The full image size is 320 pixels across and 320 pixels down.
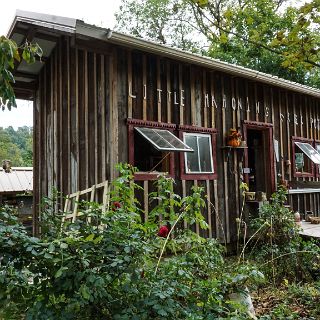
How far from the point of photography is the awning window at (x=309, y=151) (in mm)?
8720

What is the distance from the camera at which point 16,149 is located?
147 ft

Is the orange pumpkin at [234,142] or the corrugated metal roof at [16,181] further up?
the orange pumpkin at [234,142]

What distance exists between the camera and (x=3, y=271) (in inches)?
94.9

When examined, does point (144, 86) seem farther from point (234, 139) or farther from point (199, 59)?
point (234, 139)

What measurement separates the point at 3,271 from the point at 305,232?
535 centimetres

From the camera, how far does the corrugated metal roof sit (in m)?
13.2

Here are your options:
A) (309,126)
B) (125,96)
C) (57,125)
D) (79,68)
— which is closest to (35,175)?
(57,125)

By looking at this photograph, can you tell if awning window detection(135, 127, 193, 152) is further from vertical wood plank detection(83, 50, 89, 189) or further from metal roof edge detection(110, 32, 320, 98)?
metal roof edge detection(110, 32, 320, 98)

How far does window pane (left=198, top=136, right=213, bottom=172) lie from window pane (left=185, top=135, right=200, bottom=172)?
4.6 inches

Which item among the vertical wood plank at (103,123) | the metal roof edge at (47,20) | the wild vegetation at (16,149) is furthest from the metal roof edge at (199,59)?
the wild vegetation at (16,149)

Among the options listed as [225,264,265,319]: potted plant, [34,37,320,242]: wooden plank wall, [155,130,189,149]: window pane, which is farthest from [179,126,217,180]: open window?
[225,264,265,319]: potted plant

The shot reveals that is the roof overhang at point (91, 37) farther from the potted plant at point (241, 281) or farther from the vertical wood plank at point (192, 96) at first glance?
the potted plant at point (241, 281)

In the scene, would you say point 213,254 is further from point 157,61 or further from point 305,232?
point 157,61

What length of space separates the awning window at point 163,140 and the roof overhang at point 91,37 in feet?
4.26
